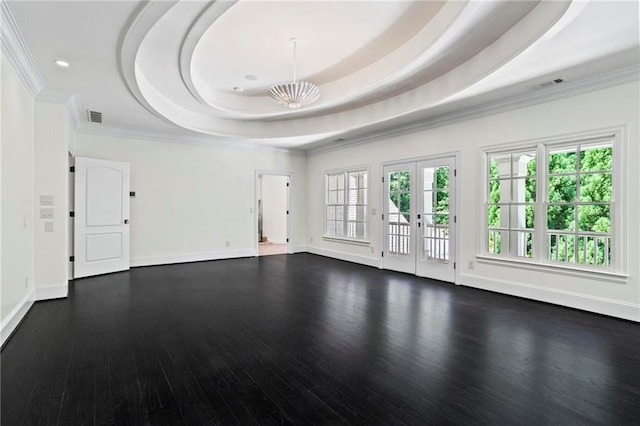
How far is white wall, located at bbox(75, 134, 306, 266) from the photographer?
649 cm

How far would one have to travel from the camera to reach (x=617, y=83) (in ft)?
12.1

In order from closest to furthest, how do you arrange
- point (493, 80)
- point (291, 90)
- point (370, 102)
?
point (493, 80) → point (291, 90) → point (370, 102)

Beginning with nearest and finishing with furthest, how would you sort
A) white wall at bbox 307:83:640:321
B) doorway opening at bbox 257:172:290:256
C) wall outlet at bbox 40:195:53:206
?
white wall at bbox 307:83:640:321
wall outlet at bbox 40:195:53:206
doorway opening at bbox 257:172:290:256

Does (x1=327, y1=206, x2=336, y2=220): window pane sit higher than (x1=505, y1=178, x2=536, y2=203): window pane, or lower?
lower

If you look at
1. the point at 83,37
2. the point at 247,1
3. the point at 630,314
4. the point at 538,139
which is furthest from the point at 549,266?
the point at 83,37

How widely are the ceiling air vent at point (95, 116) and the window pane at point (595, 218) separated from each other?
23.2 ft

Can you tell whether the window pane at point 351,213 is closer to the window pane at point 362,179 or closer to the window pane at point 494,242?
the window pane at point 362,179

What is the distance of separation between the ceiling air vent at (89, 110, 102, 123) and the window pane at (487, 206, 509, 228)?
6340 mm

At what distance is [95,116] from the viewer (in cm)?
536

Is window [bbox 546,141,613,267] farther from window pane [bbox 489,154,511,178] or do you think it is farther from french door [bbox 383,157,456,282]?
french door [bbox 383,157,456,282]

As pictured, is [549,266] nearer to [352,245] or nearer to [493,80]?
[493,80]

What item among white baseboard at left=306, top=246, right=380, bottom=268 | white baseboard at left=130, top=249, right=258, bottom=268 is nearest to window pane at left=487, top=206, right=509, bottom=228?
white baseboard at left=306, top=246, right=380, bottom=268

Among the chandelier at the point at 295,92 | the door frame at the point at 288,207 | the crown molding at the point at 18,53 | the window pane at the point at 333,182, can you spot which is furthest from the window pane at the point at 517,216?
the crown molding at the point at 18,53

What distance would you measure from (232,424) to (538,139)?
4769 mm
